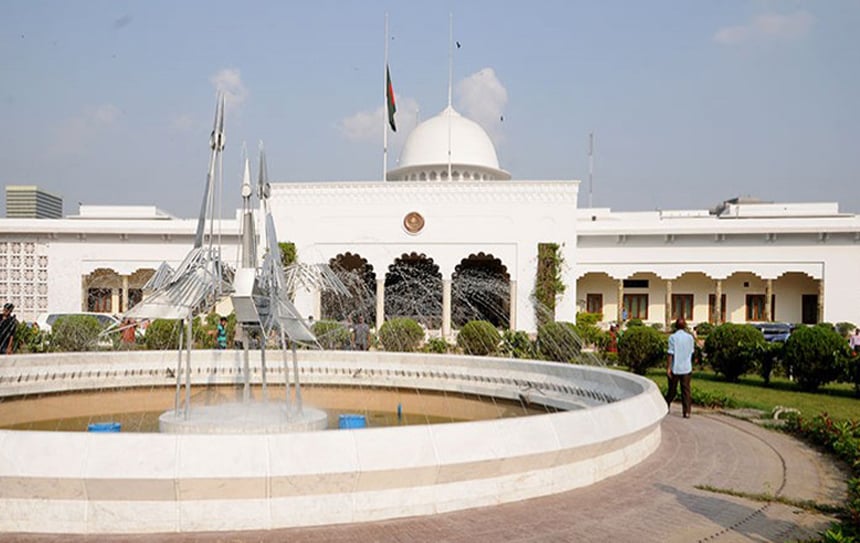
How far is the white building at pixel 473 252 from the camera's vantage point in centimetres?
2597

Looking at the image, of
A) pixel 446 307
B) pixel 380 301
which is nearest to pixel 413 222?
pixel 380 301

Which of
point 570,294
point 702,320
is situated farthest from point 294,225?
point 702,320

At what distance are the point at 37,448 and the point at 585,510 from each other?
3898mm

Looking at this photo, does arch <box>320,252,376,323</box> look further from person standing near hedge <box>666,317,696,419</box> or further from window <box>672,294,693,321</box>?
person standing near hedge <box>666,317,696,419</box>

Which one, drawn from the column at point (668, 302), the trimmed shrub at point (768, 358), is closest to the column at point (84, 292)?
the column at point (668, 302)

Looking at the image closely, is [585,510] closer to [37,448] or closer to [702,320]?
[37,448]

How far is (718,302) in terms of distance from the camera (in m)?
28.0

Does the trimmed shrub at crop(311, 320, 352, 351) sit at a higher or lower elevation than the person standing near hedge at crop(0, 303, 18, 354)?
lower

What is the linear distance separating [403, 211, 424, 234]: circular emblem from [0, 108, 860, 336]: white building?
53 millimetres

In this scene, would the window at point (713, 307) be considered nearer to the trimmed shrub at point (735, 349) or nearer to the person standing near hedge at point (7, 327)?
the trimmed shrub at point (735, 349)

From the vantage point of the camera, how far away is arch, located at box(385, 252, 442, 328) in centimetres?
2856

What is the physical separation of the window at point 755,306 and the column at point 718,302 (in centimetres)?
136

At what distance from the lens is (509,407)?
1043 centimetres

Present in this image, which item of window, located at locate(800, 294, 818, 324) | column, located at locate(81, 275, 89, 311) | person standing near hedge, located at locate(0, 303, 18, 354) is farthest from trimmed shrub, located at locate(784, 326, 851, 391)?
column, located at locate(81, 275, 89, 311)
